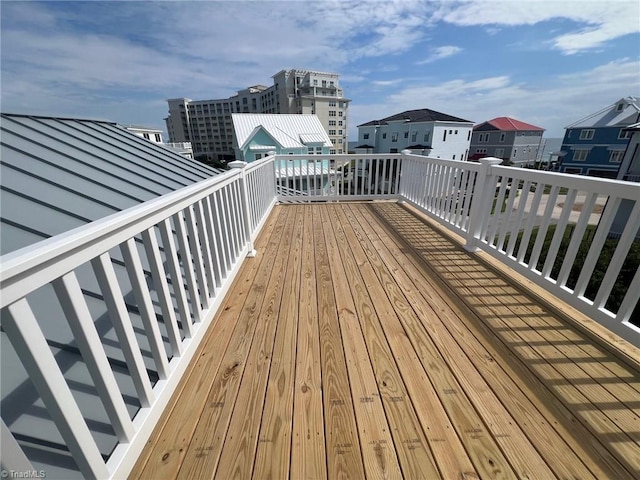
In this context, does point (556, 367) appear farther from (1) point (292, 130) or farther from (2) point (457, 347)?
(1) point (292, 130)

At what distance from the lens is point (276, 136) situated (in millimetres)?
14469

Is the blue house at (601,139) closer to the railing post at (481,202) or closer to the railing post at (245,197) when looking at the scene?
the railing post at (481,202)

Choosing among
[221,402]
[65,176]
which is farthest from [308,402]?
[65,176]

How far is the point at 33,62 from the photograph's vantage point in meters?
4.79

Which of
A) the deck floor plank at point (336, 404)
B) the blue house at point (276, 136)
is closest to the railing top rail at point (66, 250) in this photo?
the deck floor plank at point (336, 404)

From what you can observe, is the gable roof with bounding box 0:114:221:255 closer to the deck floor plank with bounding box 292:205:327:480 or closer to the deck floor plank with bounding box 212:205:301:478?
the deck floor plank with bounding box 212:205:301:478

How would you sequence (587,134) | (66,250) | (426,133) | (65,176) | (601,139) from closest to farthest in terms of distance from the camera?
(66,250) < (65,176) < (601,139) < (587,134) < (426,133)

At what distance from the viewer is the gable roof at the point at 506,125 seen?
3017cm

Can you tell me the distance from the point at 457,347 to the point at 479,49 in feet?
19.9

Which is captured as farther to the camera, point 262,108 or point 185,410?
point 262,108

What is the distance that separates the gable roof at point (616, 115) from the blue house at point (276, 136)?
20090 millimetres

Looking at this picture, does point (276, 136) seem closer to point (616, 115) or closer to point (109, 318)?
point (109, 318)

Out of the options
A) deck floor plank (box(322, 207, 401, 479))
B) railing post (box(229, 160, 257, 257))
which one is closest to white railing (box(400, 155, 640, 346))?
deck floor plank (box(322, 207, 401, 479))

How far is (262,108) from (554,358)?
172 feet
